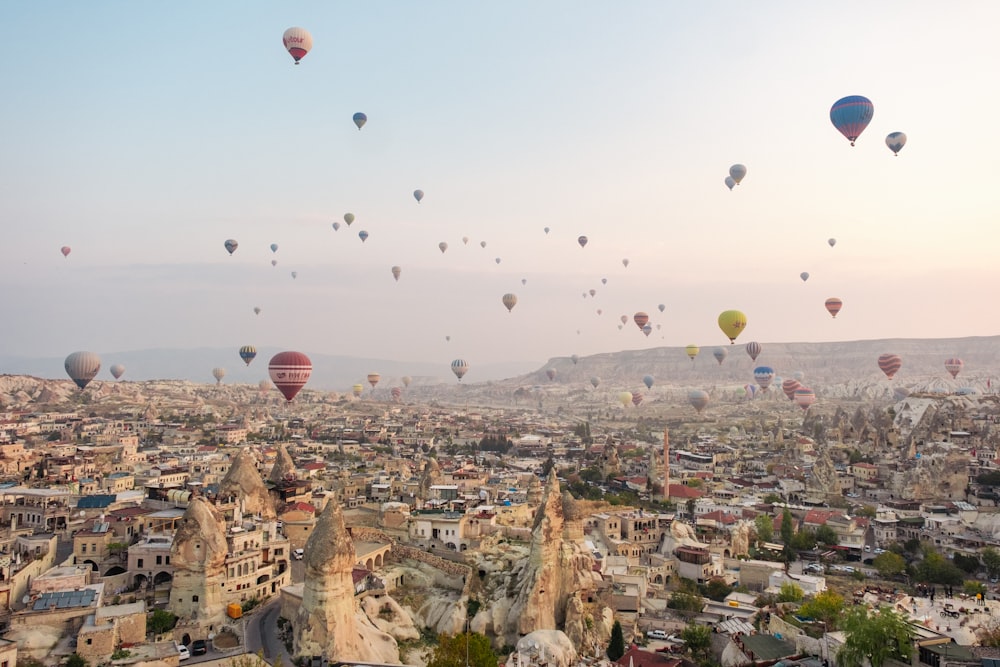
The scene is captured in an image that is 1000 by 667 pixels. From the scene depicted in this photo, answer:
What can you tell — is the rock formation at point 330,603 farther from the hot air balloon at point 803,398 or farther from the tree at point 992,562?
the hot air balloon at point 803,398

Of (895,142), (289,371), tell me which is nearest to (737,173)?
(895,142)

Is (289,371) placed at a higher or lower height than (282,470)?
higher

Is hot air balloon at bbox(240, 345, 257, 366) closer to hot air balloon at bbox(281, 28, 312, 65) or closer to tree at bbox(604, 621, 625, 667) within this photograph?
hot air balloon at bbox(281, 28, 312, 65)

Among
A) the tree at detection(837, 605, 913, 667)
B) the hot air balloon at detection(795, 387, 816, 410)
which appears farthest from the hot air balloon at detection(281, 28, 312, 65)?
the hot air balloon at detection(795, 387, 816, 410)

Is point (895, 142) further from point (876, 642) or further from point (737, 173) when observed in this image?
point (876, 642)

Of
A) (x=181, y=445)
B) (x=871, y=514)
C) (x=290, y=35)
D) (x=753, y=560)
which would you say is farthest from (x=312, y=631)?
(x=181, y=445)

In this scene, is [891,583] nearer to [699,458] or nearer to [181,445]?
[699,458]
